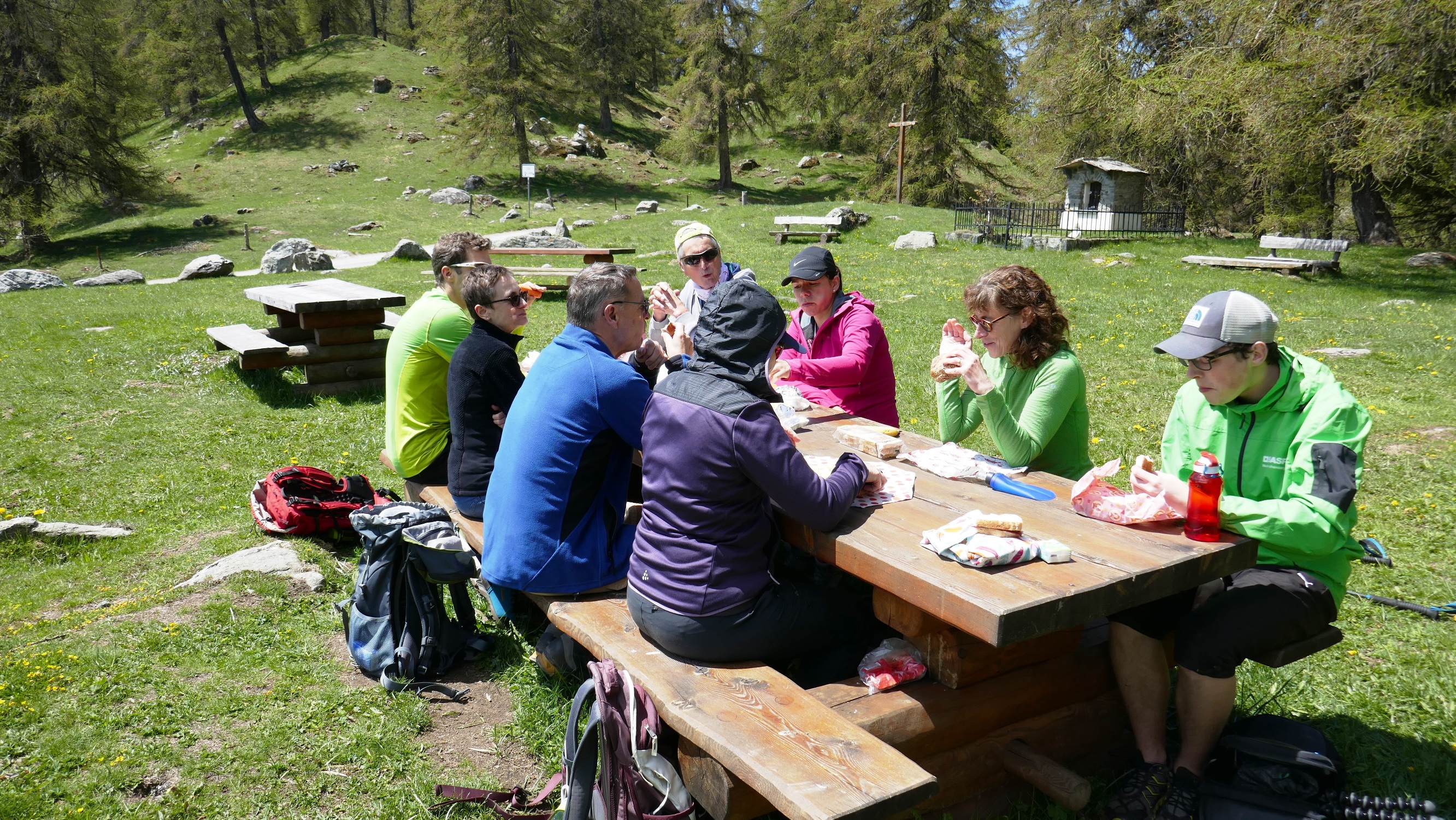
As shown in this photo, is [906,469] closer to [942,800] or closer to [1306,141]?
[942,800]

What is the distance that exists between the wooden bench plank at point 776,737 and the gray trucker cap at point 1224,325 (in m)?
1.53

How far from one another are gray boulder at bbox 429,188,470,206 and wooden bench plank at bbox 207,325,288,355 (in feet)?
76.2

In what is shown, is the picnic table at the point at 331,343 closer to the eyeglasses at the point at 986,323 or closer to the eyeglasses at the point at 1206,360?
the eyeglasses at the point at 986,323

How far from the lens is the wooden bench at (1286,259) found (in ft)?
52.1

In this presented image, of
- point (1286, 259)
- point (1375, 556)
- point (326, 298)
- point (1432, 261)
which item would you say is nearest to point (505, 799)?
point (1375, 556)

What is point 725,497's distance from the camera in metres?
2.77

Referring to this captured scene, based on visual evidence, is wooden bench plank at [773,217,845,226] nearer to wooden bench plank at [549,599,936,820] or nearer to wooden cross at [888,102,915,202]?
wooden cross at [888,102,915,202]

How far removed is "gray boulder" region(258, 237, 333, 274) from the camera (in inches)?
762

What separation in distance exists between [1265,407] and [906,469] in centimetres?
125

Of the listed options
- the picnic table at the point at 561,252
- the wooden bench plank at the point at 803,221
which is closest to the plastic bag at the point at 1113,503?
the picnic table at the point at 561,252

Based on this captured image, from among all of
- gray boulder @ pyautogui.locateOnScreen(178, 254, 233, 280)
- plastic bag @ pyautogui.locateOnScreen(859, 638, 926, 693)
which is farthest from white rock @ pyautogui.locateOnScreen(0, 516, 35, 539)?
gray boulder @ pyautogui.locateOnScreen(178, 254, 233, 280)

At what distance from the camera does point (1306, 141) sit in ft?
53.8

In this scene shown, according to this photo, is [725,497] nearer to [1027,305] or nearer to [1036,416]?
[1036,416]

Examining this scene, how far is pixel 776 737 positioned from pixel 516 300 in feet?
9.21
